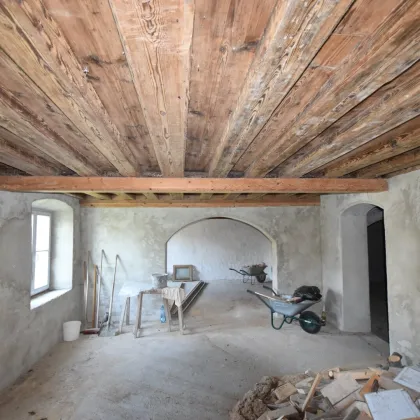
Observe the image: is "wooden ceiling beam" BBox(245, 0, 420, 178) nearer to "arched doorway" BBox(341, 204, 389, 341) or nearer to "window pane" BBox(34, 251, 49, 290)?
"arched doorway" BBox(341, 204, 389, 341)

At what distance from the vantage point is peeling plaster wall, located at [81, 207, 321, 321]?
545 cm

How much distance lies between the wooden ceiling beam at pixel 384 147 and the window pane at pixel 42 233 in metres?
4.26

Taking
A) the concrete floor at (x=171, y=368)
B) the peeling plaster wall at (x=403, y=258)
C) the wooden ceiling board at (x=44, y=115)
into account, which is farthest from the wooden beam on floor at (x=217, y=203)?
the wooden ceiling board at (x=44, y=115)

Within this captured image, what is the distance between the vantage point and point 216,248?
990 centimetres

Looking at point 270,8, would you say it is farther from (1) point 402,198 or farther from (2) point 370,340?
(2) point 370,340

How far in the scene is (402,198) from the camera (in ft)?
10.9

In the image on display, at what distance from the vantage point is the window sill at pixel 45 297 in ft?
13.0

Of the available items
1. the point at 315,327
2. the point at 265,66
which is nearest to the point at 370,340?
the point at 315,327

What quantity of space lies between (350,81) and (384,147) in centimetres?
121

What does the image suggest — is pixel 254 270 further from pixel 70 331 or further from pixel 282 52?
pixel 282 52

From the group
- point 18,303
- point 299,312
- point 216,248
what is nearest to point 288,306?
point 299,312

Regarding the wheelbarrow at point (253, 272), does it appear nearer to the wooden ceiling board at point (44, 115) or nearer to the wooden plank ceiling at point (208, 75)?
the wooden plank ceiling at point (208, 75)

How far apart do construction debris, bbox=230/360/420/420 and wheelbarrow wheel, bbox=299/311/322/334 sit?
1678 millimetres

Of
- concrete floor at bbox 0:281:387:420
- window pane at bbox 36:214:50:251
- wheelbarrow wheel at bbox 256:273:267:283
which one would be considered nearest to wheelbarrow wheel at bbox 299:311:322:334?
concrete floor at bbox 0:281:387:420
